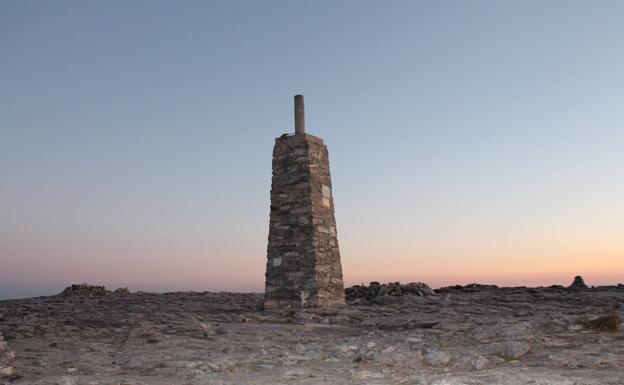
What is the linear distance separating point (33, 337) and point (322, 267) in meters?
7.56

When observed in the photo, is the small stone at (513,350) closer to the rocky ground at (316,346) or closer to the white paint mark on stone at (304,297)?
the rocky ground at (316,346)

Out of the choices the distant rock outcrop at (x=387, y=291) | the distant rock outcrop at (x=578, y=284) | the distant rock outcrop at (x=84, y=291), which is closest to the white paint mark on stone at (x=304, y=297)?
the distant rock outcrop at (x=387, y=291)

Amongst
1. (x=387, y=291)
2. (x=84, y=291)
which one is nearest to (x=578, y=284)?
(x=387, y=291)

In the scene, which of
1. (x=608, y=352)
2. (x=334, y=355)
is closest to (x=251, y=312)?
(x=334, y=355)

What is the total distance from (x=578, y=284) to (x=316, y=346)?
1709 centimetres

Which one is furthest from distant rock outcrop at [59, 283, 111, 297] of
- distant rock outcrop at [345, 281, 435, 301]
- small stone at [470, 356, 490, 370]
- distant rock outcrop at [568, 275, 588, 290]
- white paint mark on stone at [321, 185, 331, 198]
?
small stone at [470, 356, 490, 370]

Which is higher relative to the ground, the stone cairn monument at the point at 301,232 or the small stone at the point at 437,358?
the stone cairn monument at the point at 301,232

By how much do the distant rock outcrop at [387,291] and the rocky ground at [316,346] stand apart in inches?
163

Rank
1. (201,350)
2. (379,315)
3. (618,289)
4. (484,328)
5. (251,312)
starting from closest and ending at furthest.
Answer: (201,350)
(484,328)
(379,315)
(251,312)
(618,289)

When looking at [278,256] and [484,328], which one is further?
[278,256]

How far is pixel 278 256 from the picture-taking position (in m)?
17.1

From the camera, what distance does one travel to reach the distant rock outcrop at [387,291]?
21.2 m

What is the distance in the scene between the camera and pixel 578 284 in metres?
23.8

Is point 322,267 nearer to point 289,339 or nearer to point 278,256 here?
point 278,256
